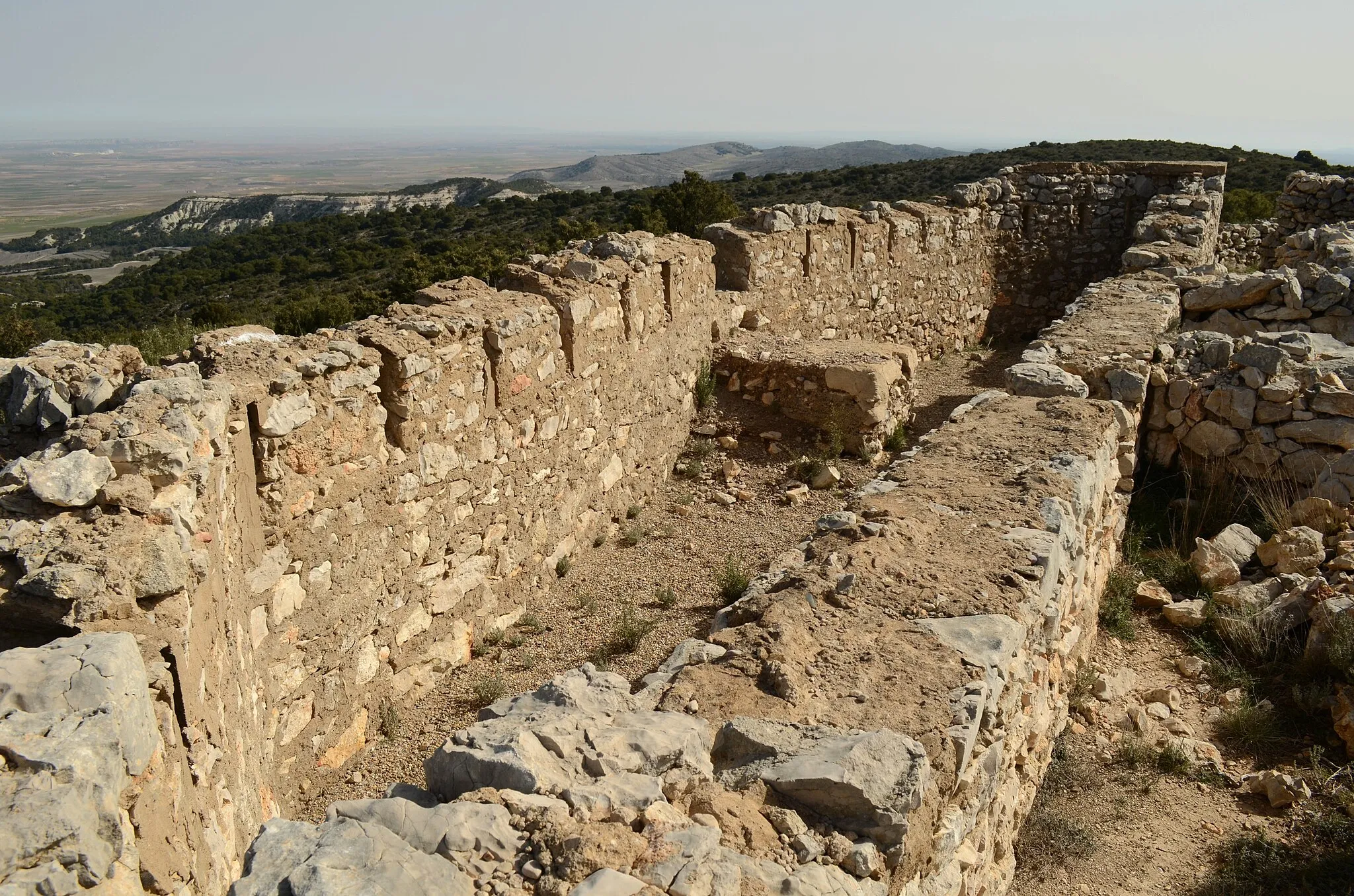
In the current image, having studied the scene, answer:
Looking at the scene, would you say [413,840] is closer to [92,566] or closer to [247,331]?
[92,566]

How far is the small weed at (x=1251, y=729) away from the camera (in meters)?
4.04

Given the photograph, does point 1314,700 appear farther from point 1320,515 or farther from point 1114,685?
point 1320,515

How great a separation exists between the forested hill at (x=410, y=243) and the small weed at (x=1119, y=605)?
32.8 ft

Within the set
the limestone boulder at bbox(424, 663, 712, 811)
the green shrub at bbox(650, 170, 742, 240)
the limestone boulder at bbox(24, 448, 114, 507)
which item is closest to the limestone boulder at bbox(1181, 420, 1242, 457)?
the limestone boulder at bbox(424, 663, 712, 811)

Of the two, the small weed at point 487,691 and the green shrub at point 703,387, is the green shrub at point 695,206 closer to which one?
the green shrub at point 703,387

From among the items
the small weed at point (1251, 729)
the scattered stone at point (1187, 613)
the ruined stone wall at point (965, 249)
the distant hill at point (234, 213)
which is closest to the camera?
the small weed at point (1251, 729)

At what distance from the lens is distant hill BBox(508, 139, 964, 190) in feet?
274

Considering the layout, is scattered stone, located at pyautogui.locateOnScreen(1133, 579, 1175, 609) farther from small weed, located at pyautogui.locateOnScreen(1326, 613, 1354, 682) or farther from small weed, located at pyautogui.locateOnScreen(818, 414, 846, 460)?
small weed, located at pyautogui.locateOnScreen(818, 414, 846, 460)

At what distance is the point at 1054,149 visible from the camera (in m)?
32.4

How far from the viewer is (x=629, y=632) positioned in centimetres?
500

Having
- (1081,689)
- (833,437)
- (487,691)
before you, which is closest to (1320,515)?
(1081,689)

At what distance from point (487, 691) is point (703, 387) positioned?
12.0 ft

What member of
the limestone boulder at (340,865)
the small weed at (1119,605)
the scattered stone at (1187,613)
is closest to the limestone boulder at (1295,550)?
the scattered stone at (1187,613)

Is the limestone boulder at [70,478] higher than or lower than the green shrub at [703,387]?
higher
